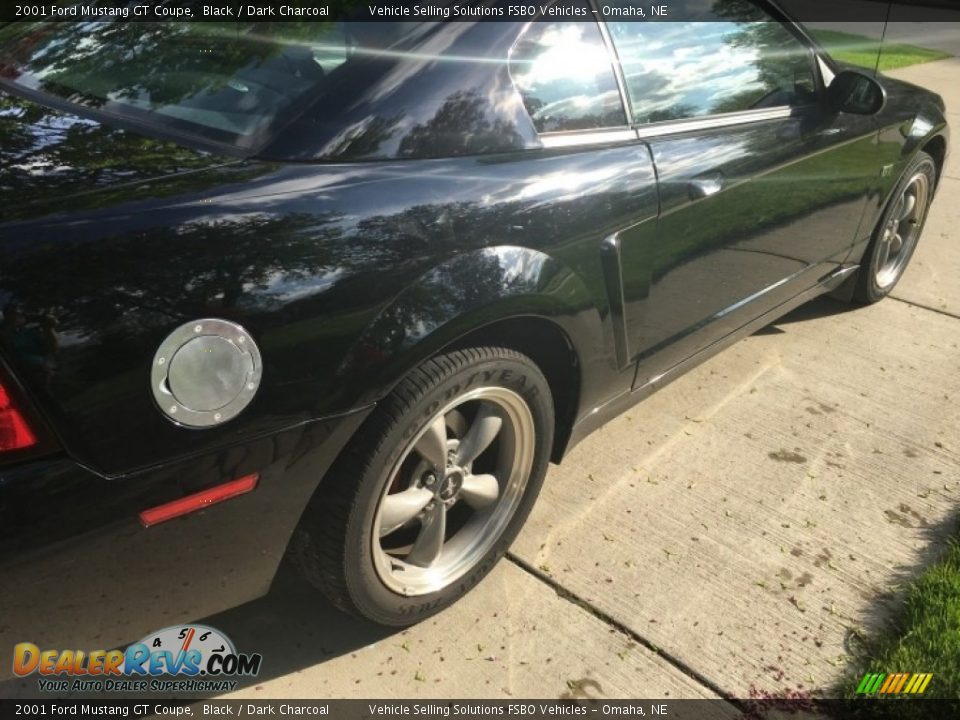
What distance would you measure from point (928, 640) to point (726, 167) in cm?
146

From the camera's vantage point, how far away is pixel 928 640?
2344mm

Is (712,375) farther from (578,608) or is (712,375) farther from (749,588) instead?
(578,608)

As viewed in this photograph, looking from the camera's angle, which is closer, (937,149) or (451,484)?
(451,484)

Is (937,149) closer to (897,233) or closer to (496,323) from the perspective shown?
(897,233)

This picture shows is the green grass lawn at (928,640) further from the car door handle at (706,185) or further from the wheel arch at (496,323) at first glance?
the car door handle at (706,185)

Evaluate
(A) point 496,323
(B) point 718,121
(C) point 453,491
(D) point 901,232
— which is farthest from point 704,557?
(D) point 901,232

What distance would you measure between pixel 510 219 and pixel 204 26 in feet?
3.16

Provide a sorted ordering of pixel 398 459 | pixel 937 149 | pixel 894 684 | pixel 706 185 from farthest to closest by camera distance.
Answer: pixel 937 149
pixel 706 185
pixel 894 684
pixel 398 459

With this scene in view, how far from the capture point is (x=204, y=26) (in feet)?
7.48

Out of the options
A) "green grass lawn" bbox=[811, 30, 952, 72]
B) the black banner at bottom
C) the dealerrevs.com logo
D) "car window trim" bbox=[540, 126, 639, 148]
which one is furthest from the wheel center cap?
"green grass lawn" bbox=[811, 30, 952, 72]

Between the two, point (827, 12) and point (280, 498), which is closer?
point (280, 498)

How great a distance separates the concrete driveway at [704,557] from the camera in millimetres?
2264

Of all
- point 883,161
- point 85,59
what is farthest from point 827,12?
point 85,59

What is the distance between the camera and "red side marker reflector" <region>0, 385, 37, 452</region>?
147 centimetres
